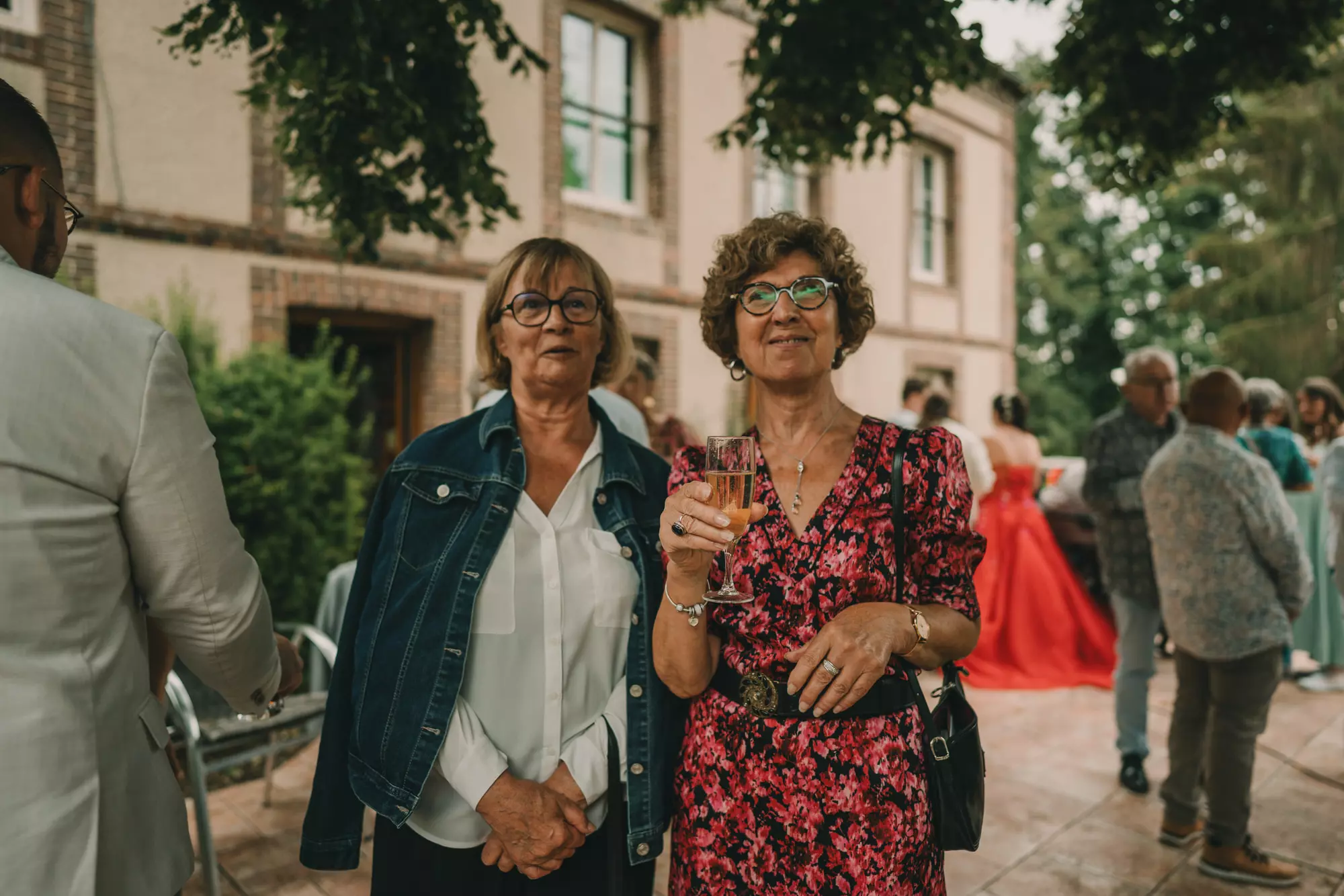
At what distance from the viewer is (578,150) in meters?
9.12

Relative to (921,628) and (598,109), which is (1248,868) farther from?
(598,109)

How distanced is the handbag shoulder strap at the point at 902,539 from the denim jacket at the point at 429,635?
1.66ft

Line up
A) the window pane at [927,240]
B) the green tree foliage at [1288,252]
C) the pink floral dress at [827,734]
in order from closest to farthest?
1. the pink floral dress at [827,734]
2. the window pane at [927,240]
3. the green tree foliage at [1288,252]

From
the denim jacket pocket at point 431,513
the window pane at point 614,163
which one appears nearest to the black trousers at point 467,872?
the denim jacket pocket at point 431,513

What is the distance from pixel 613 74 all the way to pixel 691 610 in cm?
888

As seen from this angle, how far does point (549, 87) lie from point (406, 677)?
7.73 m

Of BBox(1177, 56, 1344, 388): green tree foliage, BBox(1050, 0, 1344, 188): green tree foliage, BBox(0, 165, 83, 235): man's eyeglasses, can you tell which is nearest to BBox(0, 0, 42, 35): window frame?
BBox(0, 165, 83, 235): man's eyeglasses

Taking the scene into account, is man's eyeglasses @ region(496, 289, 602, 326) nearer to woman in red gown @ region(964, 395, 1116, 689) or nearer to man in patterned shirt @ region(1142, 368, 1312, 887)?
man in patterned shirt @ region(1142, 368, 1312, 887)

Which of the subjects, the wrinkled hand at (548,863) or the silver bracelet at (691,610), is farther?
the wrinkled hand at (548,863)

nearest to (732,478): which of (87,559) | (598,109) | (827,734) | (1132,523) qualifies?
(827,734)

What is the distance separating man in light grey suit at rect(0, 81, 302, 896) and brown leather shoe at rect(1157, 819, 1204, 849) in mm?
3755

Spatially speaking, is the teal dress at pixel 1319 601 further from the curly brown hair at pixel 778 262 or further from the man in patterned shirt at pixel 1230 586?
the curly brown hair at pixel 778 262

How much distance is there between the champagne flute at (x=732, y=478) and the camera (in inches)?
59.7

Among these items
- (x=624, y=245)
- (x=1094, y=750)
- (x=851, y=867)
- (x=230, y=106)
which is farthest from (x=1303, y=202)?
(x=851, y=867)
